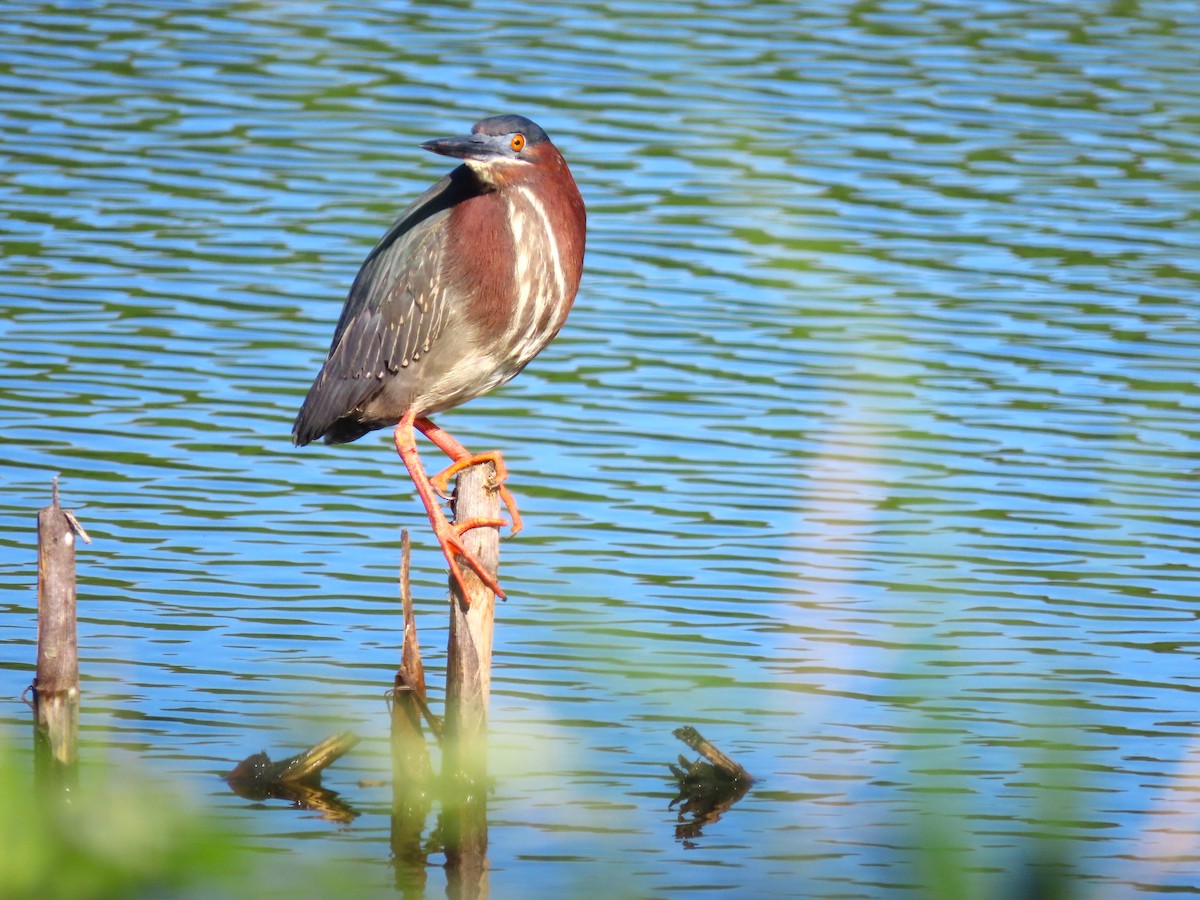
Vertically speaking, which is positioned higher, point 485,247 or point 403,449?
point 485,247

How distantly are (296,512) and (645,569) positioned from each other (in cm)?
197

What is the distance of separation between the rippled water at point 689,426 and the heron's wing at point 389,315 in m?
0.94

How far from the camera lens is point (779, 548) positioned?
371 inches

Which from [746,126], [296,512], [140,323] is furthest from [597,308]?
[746,126]

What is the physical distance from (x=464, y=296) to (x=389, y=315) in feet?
1.30

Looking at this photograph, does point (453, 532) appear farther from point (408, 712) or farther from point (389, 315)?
point (389, 315)

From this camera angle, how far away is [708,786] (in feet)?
22.3

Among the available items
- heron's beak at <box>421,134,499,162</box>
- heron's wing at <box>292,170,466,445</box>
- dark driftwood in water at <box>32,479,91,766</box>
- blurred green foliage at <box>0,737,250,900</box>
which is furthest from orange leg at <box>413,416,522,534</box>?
blurred green foliage at <box>0,737,250,900</box>

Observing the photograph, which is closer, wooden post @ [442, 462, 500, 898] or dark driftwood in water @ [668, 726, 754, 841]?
wooden post @ [442, 462, 500, 898]

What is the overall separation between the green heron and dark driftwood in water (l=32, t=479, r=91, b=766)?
3.55ft

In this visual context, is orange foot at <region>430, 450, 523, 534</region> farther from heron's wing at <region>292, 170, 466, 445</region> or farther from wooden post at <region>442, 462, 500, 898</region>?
heron's wing at <region>292, 170, 466, 445</region>

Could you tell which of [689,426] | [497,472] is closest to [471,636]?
[497,472]

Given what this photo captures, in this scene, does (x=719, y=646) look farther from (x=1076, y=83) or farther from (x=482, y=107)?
(x=1076, y=83)

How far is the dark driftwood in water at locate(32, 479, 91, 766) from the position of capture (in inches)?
208
